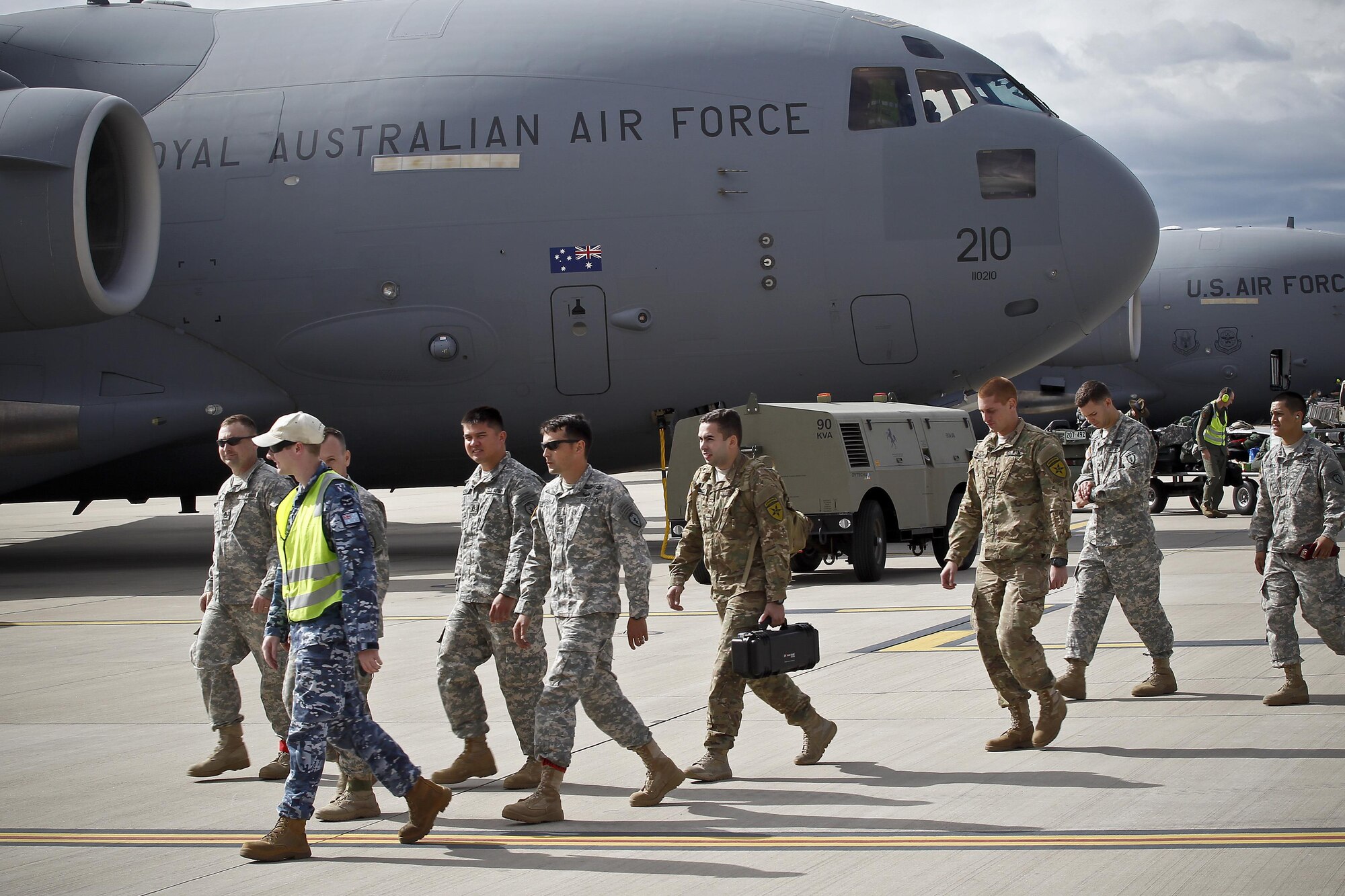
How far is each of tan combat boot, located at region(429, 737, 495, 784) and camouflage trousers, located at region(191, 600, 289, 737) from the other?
1.09m

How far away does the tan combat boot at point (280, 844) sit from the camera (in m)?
5.91

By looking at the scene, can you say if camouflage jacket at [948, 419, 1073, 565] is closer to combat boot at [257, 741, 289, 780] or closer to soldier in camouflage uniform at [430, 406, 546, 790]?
soldier in camouflage uniform at [430, 406, 546, 790]

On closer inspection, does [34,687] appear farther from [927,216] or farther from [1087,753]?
[927,216]

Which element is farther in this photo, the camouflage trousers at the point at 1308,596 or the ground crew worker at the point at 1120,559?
the ground crew worker at the point at 1120,559

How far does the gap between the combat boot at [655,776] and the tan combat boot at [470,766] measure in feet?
3.35

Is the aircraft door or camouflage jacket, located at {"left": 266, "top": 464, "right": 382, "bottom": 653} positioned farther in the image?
the aircraft door

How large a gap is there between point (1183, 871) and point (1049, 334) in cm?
1363

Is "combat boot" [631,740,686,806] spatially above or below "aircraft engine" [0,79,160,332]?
below

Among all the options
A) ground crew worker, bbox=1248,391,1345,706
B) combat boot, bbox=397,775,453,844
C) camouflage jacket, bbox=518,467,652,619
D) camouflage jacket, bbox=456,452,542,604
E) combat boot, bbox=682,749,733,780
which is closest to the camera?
combat boot, bbox=397,775,453,844

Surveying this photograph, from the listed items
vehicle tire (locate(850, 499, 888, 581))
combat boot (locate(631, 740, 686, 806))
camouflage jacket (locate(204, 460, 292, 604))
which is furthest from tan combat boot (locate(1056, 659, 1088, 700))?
vehicle tire (locate(850, 499, 888, 581))

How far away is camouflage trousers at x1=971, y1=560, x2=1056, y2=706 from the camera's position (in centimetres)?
751

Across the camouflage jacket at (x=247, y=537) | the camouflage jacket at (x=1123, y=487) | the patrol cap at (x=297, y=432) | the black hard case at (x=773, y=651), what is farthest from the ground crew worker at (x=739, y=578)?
the camouflage jacket at (x=1123, y=487)

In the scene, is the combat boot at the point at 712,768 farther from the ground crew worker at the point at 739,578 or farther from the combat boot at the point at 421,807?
the combat boot at the point at 421,807

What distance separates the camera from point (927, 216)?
17844 millimetres
